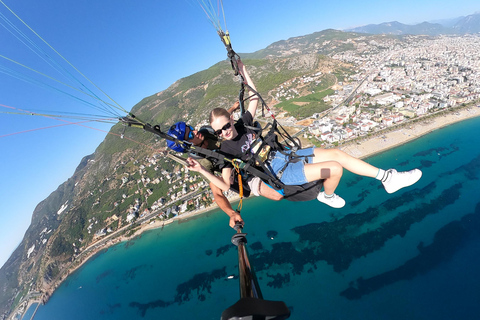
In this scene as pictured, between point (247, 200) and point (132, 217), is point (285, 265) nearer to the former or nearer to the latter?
point (247, 200)

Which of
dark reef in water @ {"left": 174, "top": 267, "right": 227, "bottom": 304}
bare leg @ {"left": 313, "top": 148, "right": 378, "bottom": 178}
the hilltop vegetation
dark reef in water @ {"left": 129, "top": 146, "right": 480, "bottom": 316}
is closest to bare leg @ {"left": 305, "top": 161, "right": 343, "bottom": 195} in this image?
bare leg @ {"left": 313, "top": 148, "right": 378, "bottom": 178}


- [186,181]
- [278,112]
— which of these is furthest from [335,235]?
[278,112]

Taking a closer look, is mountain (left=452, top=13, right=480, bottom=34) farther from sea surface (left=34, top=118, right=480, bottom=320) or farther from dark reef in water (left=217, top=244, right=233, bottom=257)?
dark reef in water (left=217, top=244, right=233, bottom=257)

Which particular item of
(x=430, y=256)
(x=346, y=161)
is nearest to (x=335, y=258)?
(x=430, y=256)

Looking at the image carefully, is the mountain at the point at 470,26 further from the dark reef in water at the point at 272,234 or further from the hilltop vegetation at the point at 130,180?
the dark reef in water at the point at 272,234

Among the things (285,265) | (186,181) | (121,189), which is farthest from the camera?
(121,189)

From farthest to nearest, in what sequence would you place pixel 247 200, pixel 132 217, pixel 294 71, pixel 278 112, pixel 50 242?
1. pixel 294 71
2. pixel 278 112
3. pixel 50 242
4. pixel 132 217
5. pixel 247 200

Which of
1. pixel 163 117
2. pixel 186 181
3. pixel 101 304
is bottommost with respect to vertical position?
pixel 101 304

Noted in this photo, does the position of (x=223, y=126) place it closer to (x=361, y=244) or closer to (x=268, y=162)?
Answer: (x=268, y=162)
